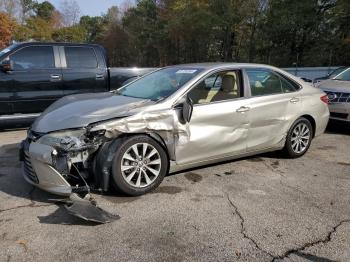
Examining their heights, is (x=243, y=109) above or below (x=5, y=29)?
below

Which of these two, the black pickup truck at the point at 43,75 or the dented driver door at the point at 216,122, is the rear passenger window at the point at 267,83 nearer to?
the dented driver door at the point at 216,122

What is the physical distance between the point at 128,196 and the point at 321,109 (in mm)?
3623

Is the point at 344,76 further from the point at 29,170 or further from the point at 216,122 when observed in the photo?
the point at 29,170

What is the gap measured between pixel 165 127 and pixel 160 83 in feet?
3.15

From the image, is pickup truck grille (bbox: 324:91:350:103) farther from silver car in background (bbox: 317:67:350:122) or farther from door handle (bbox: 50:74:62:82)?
door handle (bbox: 50:74:62:82)

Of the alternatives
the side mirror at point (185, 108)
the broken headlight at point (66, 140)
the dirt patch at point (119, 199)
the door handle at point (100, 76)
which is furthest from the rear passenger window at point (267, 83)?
the door handle at point (100, 76)

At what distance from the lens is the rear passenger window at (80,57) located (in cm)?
817

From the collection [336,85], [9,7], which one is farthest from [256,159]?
[9,7]

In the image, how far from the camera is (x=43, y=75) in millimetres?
7793

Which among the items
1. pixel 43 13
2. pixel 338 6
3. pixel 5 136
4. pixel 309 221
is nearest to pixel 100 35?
pixel 43 13

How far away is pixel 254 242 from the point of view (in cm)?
339

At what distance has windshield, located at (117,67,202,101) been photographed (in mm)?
4871

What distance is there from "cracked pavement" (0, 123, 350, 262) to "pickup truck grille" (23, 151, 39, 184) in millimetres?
243

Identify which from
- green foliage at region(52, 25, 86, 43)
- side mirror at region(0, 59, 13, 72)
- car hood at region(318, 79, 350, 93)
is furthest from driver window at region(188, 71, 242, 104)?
green foliage at region(52, 25, 86, 43)
